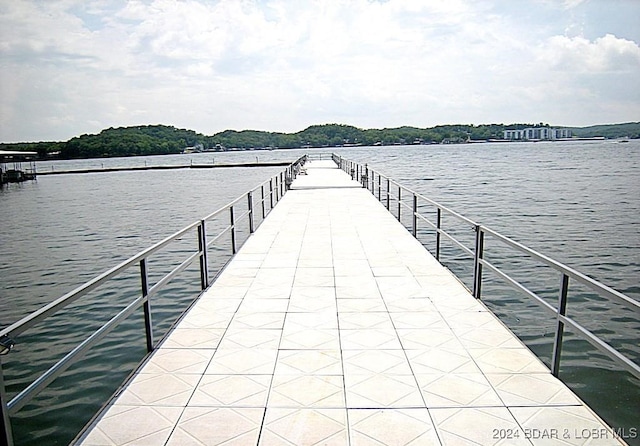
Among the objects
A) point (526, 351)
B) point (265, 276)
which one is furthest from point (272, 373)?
point (265, 276)

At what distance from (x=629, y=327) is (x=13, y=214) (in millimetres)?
27257

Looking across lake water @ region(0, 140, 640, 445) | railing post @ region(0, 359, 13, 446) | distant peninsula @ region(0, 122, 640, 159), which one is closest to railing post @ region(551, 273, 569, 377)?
lake water @ region(0, 140, 640, 445)

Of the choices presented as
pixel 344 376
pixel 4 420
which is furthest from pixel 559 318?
pixel 4 420

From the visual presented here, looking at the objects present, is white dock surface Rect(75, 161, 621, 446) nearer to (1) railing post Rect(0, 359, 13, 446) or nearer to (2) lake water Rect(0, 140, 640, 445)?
(1) railing post Rect(0, 359, 13, 446)

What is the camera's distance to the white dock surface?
3203 millimetres

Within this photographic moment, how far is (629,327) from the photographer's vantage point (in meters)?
7.47

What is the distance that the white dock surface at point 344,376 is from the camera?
3203mm

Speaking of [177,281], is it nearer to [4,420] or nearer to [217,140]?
[4,420]

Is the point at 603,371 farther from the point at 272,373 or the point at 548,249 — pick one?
the point at 548,249

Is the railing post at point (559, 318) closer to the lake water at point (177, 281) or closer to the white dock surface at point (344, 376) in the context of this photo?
the white dock surface at point (344, 376)

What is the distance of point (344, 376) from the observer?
3.95m

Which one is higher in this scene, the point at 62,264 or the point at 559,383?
the point at 559,383

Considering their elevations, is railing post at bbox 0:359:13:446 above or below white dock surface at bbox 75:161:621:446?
above

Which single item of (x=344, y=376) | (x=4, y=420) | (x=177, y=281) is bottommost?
(x=177, y=281)
